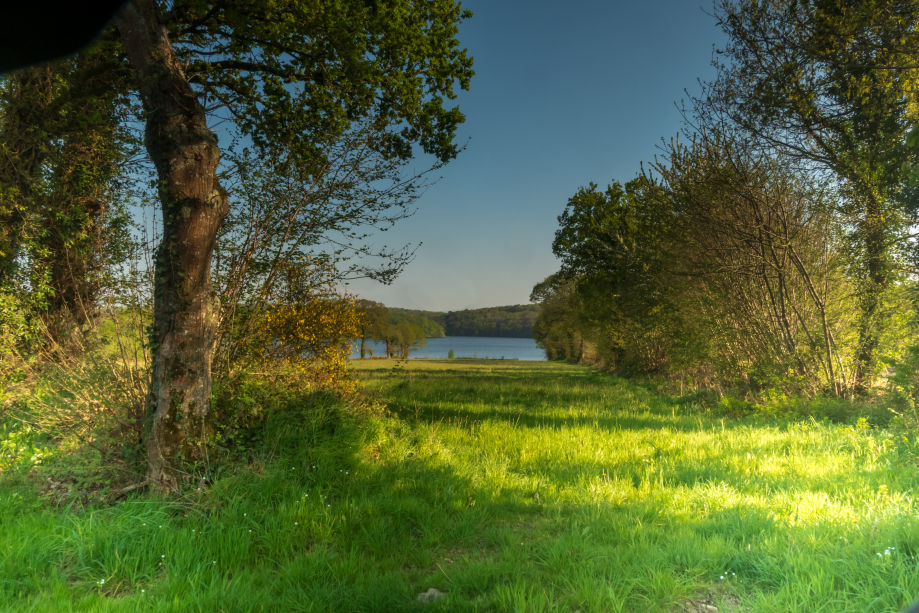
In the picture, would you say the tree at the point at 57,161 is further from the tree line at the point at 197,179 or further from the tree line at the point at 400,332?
the tree line at the point at 400,332

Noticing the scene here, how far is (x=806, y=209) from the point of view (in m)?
8.50

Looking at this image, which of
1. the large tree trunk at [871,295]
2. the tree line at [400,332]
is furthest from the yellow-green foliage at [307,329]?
the tree line at [400,332]

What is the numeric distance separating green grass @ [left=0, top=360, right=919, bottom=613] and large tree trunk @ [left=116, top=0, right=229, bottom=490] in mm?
719

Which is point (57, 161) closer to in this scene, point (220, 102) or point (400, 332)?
point (220, 102)

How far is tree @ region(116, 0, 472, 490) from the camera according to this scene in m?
4.04

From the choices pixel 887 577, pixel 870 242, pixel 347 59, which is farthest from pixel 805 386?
pixel 347 59

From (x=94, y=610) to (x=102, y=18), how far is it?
5.33 metres

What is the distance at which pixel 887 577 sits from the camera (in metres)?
2.28

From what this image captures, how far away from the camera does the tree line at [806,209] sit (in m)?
7.03

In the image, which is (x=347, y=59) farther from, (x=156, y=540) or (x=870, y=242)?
(x=870, y=242)

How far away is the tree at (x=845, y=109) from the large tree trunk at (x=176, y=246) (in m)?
9.76

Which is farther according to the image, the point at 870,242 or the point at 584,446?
the point at 870,242

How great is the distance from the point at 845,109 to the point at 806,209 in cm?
195

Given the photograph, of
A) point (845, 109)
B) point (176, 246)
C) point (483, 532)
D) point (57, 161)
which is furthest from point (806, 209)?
point (57, 161)
